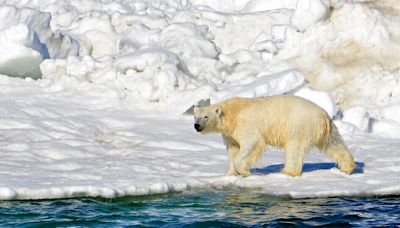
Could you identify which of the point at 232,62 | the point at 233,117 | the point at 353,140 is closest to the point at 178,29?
the point at 232,62

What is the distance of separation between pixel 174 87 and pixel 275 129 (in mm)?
6092

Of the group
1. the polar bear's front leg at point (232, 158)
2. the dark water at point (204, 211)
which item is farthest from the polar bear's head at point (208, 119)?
the dark water at point (204, 211)

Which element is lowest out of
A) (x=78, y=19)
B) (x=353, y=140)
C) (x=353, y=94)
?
(x=353, y=140)

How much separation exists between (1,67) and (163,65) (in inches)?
149

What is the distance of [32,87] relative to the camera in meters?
16.2

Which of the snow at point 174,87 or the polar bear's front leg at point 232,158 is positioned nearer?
the snow at point 174,87

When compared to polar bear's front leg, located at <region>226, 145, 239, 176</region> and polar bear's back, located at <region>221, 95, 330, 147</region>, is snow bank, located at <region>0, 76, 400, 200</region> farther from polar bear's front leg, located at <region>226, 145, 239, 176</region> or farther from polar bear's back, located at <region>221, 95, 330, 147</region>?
polar bear's back, located at <region>221, 95, 330, 147</region>

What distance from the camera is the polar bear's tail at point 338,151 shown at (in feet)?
32.7

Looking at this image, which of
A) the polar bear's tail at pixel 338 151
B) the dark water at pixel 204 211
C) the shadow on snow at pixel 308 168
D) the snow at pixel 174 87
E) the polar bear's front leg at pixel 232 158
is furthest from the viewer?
the shadow on snow at pixel 308 168

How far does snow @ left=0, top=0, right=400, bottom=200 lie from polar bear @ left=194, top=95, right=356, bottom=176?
0.26 m

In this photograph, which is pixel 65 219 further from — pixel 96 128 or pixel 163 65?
pixel 163 65

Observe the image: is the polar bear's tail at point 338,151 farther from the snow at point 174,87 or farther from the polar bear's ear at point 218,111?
the polar bear's ear at point 218,111

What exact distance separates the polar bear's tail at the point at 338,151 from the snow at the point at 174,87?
0.17 meters

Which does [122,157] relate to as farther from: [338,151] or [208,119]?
[338,151]
